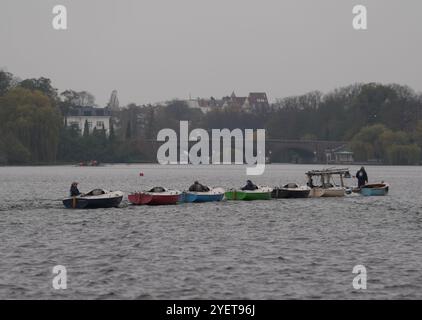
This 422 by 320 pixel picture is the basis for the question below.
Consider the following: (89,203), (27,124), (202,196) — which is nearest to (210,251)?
(89,203)

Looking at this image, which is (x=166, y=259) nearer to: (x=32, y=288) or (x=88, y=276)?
(x=88, y=276)

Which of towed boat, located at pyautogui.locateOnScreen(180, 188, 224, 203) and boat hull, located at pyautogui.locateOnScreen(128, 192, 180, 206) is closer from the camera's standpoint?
boat hull, located at pyautogui.locateOnScreen(128, 192, 180, 206)

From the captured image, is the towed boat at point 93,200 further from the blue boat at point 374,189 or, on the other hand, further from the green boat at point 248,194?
the blue boat at point 374,189

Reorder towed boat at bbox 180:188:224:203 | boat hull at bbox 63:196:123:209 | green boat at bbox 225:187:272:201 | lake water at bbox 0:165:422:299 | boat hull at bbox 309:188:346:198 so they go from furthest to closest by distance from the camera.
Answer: boat hull at bbox 309:188:346:198
green boat at bbox 225:187:272:201
towed boat at bbox 180:188:224:203
boat hull at bbox 63:196:123:209
lake water at bbox 0:165:422:299

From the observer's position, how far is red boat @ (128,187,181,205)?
77.7 metres

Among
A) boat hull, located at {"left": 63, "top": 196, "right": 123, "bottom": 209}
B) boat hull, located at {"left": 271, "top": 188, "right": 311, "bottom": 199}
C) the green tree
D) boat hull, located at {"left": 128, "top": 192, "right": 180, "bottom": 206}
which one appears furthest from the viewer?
the green tree

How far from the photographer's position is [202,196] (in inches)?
3223

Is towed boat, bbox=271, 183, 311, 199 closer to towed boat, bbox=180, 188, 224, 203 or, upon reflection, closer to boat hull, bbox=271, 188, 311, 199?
boat hull, bbox=271, 188, 311, 199

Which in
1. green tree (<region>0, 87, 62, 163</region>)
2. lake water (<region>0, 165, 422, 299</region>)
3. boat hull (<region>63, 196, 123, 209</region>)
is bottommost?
lake water (<region>0, 165, 422, 299</region>)

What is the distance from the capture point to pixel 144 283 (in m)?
38.9

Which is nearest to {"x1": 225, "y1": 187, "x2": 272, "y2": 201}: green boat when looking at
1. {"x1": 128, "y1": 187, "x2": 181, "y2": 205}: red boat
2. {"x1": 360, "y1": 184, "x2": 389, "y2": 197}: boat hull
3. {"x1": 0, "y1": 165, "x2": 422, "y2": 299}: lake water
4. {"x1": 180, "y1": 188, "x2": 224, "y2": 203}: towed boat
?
{"x1": 180, "y1": 188, "x2": 224, "y2": 203}: towed boat

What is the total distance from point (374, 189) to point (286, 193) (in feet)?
35.5
